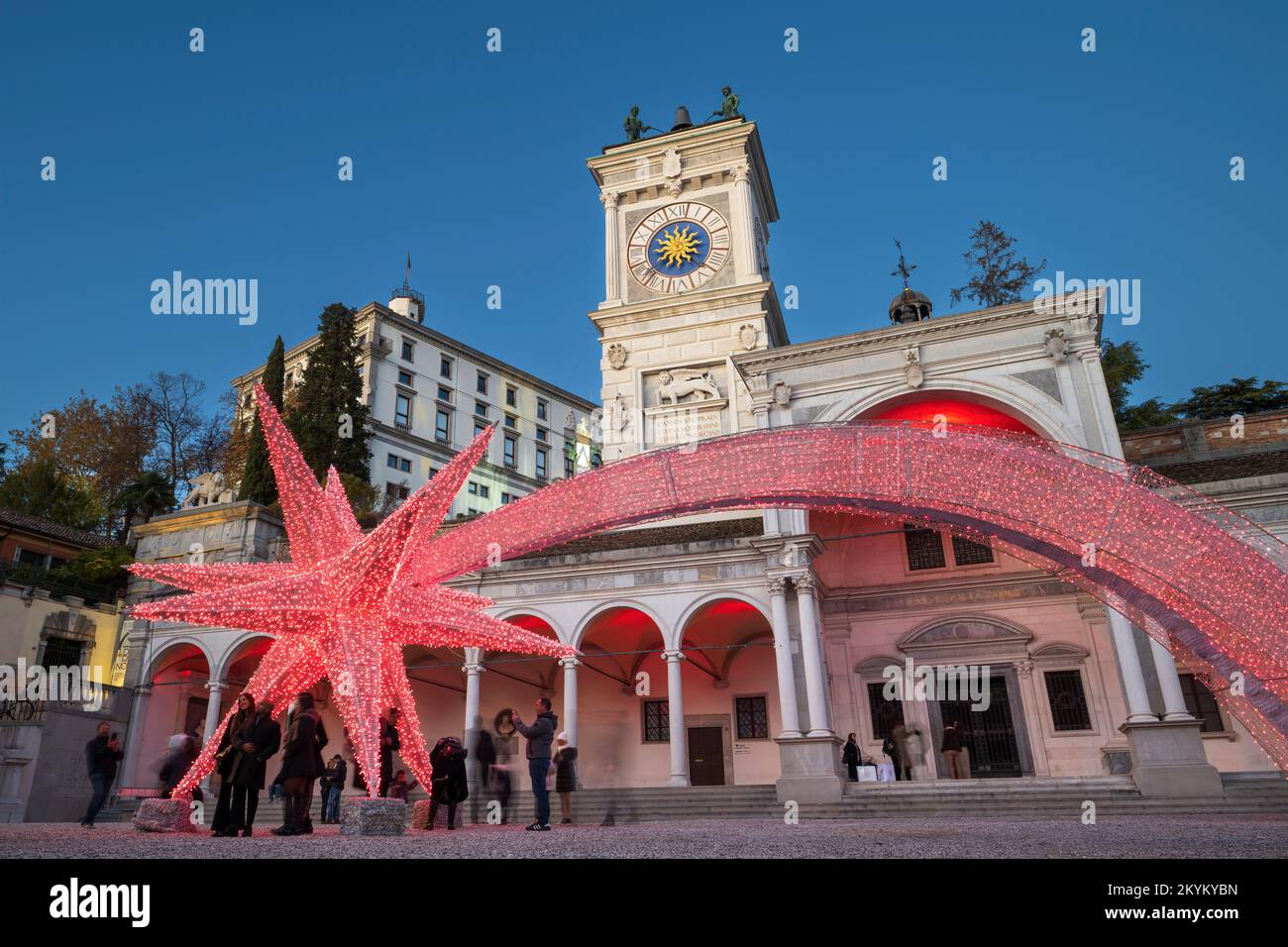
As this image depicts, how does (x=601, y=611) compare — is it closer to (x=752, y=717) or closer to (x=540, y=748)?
(x=752, y=717)

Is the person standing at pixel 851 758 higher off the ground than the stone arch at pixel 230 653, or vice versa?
the stone arch at pixel 230 653

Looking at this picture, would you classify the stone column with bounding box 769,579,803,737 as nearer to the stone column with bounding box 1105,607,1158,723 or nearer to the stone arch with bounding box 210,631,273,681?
the stone column with bounding box 1105,607,1158,723

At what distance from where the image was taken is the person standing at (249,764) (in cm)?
967

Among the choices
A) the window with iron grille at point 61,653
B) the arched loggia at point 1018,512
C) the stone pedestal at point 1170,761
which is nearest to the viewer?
the arched loggia at point 1018,512

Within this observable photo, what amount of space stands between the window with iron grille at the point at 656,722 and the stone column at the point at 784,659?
20.0ft

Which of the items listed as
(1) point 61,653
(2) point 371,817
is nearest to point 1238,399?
(2) point 371,817

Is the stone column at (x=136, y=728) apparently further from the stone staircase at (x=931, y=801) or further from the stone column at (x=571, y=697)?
the stone column at (x=571, y=697)

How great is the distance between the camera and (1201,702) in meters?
20.4

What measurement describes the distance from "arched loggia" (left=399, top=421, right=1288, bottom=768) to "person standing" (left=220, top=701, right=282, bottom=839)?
2818 mm

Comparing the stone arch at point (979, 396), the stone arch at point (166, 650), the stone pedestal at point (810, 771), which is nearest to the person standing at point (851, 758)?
the stone pedestal at point (810, 771)

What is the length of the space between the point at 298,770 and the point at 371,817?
1.12 metres

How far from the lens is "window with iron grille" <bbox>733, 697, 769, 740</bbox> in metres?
24.8

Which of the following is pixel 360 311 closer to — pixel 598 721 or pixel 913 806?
pixel 598 721

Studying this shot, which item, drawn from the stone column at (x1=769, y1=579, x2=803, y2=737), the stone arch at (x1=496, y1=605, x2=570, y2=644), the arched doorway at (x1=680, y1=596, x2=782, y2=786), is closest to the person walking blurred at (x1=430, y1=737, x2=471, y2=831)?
the stone column at (x1=769, y1=579, x2=803, y2=737)
